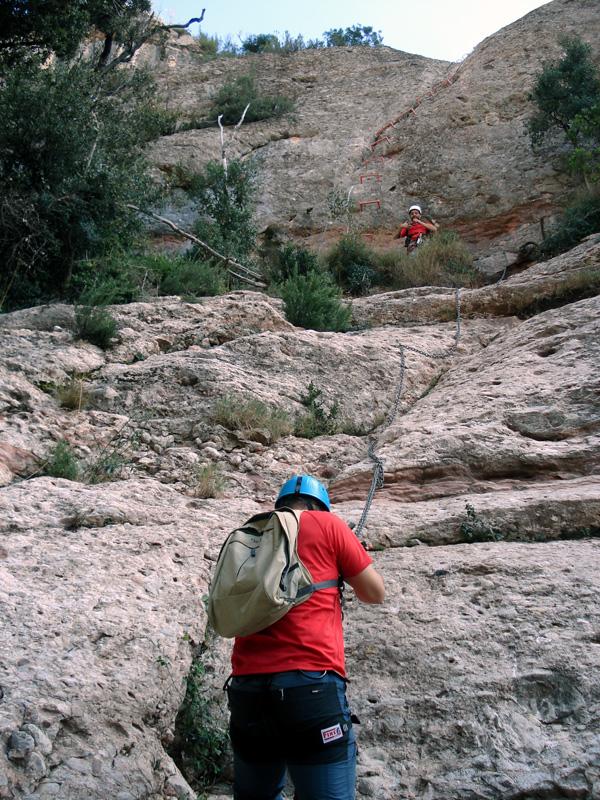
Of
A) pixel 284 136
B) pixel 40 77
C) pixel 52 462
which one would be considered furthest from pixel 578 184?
pixel 52 462

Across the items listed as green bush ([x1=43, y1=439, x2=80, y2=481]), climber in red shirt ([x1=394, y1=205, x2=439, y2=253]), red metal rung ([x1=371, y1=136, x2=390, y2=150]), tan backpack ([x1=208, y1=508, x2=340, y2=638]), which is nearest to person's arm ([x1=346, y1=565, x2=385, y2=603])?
tan backpack ([x1=208, y1=508, x2=340, y2=638])

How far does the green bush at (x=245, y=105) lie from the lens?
20.7m

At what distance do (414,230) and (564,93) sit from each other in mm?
5050

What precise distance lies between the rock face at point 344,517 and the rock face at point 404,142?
5686 mm

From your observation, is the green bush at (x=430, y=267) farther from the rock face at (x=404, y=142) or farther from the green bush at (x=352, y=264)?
the rock face at (x=404, y=142)

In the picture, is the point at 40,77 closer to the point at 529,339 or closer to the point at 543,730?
the point at 529,339

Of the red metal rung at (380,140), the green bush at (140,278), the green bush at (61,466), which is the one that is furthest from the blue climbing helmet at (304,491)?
the red metal rung at (380,140)

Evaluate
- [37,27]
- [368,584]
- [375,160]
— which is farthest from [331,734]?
[375,160]

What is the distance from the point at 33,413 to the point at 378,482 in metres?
2.69

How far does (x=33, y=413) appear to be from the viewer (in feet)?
21.0

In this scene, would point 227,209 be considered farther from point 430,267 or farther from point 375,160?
point 375,160

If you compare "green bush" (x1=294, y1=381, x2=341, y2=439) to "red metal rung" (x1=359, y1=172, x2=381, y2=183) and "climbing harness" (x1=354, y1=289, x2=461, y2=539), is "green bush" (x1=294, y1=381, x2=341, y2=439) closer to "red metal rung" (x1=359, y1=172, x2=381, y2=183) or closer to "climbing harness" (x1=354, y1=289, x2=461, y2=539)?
"climbing harness" (x1=354, y1=289, x2=461, y2=539)

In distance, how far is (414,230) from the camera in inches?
550

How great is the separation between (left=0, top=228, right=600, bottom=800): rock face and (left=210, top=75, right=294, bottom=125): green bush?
13.1 m
